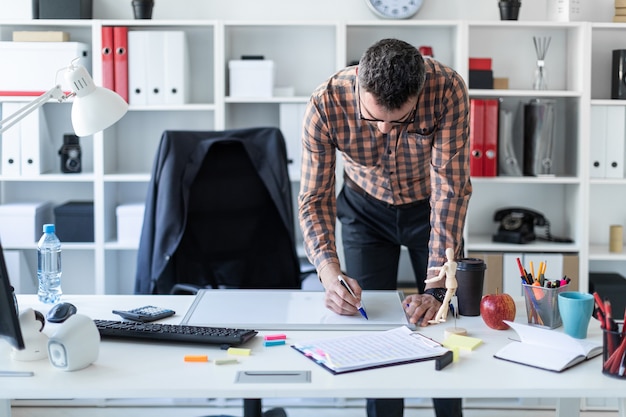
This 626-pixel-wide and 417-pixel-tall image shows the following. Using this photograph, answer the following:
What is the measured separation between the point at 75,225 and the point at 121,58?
81cm

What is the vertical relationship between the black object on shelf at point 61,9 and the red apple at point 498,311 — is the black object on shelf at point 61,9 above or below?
above

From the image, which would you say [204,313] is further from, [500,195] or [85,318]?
[500,195]

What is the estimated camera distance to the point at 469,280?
200 centimetres

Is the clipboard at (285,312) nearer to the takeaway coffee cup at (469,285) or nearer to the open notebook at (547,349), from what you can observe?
the takeaway coffee cup at (469,285)

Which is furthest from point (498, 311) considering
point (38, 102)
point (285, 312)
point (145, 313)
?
point (38, 102)

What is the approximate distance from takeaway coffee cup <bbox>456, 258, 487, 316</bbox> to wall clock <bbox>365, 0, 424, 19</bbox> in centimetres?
203

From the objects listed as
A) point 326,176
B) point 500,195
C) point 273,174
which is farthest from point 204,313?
point 500,195

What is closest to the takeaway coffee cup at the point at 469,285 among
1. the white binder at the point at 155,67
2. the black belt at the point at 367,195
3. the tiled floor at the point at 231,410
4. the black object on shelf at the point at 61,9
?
the black belt at the point at 367,195

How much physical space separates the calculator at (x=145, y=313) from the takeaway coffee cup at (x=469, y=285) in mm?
719

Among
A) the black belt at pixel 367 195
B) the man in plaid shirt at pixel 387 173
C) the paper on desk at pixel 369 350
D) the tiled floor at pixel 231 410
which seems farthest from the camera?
the tiled floor at pixel 231 410

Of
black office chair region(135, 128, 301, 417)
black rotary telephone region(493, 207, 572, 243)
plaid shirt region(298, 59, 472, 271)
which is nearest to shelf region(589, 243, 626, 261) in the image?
black rotary telephone region(493, 207, 572, 243)

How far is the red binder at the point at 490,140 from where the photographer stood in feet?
12.1

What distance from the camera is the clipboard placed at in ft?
6.27

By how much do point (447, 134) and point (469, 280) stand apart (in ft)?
1.51
